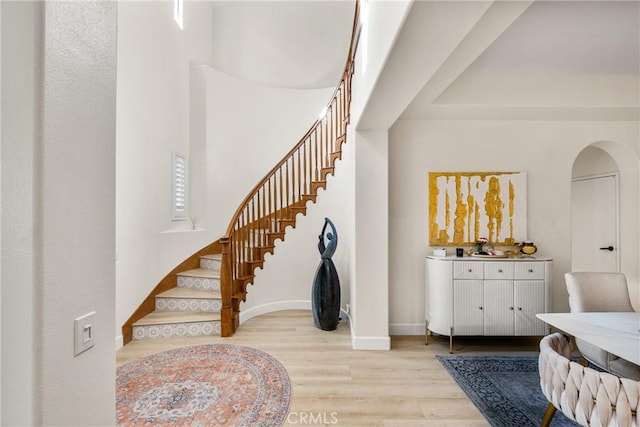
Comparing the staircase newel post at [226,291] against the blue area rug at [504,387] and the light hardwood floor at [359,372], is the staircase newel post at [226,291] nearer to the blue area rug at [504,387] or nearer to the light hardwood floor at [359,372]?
the light hardwood floor at [359,372]

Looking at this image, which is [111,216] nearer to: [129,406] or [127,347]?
[129,406]

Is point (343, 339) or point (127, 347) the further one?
point (343, 339)

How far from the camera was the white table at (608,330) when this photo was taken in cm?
164

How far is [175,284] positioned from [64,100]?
3.97 m

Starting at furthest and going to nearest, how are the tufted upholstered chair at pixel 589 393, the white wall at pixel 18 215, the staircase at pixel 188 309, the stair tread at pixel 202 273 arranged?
the stair tread at pixel 202 273, the staircase at pixel 188 309, the tufted upholstered chair at pixel 589 393, the white wall at pixel 18 215

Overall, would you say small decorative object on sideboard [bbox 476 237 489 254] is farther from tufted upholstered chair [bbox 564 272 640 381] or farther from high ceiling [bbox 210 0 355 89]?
high ceiling [bbox 210 0 355 89]

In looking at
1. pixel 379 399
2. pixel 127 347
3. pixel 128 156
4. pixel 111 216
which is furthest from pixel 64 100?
pixel 127 347

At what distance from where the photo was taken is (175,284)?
173 inches

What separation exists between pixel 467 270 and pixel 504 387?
3.67ft

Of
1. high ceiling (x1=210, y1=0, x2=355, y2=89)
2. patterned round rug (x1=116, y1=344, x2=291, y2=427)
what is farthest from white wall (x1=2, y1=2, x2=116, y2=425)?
high ceiling (x1=210, y1=0, x2=355, y2=89)

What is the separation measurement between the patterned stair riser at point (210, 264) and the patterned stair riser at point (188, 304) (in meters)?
0.75

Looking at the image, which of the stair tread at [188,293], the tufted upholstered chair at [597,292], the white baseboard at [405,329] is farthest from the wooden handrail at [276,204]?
the tufted upholstered chair at [597,292]

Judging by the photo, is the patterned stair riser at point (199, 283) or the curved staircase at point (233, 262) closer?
the curved staircase at point (233, 262)
